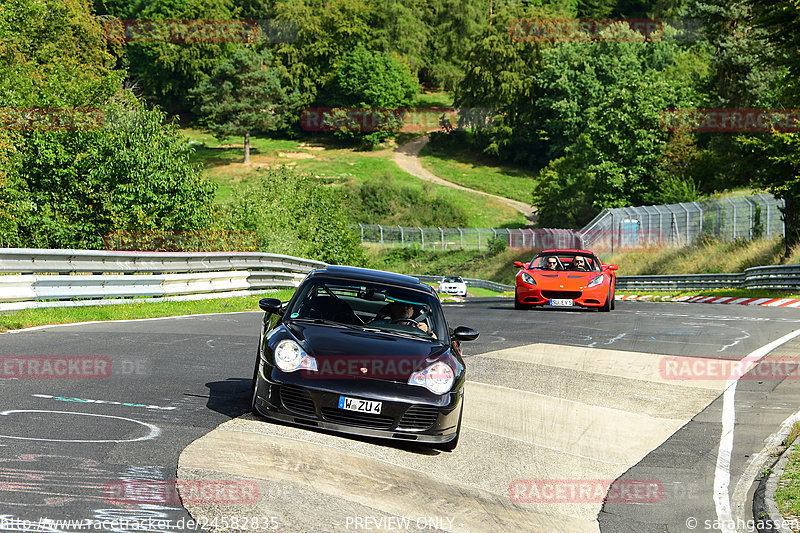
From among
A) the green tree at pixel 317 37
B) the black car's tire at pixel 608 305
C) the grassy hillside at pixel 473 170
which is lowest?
the grassy hillside at pixel 473 170

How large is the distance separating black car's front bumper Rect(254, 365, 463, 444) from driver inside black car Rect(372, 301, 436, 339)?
1127 millimetres

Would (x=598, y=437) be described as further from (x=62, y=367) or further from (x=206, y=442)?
(x=62, y=367)

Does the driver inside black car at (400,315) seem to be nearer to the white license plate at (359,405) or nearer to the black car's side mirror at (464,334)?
the black car's side mirror at (464,334)

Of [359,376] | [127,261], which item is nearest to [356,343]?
[359,376]

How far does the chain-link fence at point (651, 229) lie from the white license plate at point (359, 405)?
31.7 m

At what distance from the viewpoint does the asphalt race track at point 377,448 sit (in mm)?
5273

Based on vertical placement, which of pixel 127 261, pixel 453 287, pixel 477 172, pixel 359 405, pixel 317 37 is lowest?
pixel 453 287

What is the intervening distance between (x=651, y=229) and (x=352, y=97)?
80.5m

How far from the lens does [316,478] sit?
595cm

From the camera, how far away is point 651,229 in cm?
4862

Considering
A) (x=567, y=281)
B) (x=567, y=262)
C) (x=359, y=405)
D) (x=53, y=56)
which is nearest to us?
(x=359, y=405)

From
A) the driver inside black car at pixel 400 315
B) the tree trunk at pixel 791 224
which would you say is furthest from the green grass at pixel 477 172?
the driver inside black car at pixel 400 315
